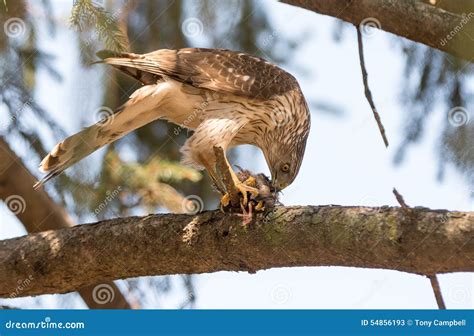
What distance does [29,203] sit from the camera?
5.18 meters

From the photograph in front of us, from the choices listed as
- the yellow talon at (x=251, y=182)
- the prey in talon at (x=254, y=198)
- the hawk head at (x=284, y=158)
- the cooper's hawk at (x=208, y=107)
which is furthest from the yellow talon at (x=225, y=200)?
the hawk head at (x=284, y=158)

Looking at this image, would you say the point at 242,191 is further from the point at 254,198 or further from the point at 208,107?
the point at 208,107

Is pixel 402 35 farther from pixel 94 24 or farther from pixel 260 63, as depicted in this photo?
pixel 94 24

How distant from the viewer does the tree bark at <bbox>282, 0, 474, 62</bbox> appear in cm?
448

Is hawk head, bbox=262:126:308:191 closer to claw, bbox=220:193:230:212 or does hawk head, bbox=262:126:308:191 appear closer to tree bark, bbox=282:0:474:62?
tree bark, bbox=282:0:474:62

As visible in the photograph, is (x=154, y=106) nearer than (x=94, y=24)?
No

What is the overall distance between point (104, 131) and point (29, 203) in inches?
31.6

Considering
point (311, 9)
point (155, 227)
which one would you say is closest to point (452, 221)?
point (155, 227)

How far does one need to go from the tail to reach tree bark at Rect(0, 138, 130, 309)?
324mm

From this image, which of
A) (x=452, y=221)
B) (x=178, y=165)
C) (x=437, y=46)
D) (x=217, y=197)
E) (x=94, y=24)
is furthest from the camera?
(x=217, y=197)

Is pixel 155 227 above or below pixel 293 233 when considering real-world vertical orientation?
above

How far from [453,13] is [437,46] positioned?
A: 234 mm

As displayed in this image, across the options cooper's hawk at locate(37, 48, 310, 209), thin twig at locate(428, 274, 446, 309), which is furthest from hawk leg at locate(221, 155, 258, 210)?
thin twig at locate(428, 274, 446, 309)

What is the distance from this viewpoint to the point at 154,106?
507cm
